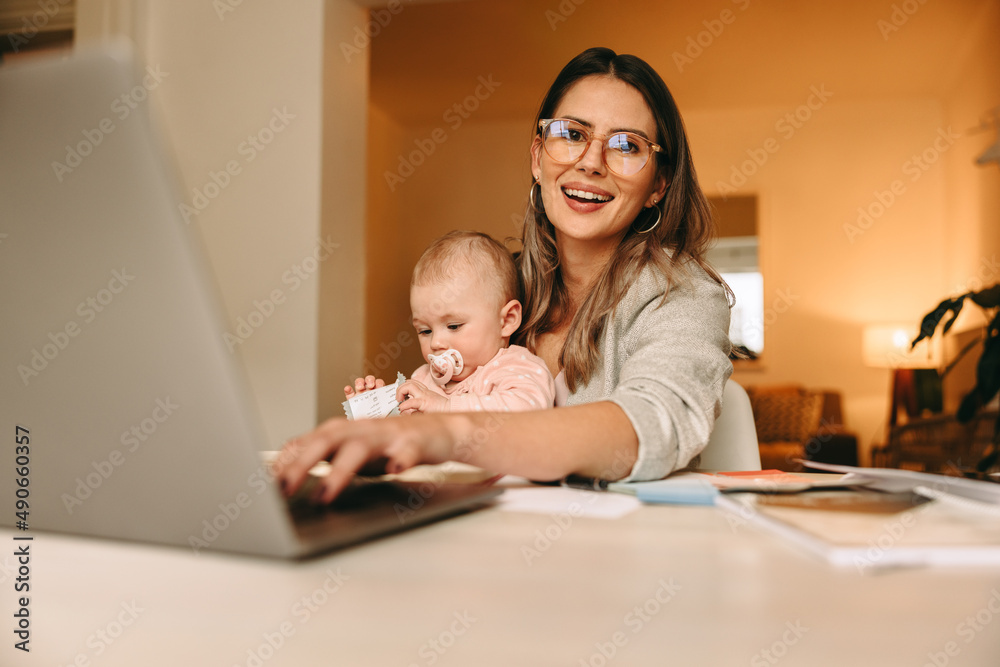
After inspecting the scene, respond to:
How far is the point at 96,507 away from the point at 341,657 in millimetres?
228

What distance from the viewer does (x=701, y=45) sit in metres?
5.33

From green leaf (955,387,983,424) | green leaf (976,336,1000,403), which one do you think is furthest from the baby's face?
green leaf (955,387,983,424)

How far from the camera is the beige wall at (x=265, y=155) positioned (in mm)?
2803

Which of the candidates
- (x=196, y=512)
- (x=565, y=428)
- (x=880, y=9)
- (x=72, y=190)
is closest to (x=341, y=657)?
(x=196, y=512)

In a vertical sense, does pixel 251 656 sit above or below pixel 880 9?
below

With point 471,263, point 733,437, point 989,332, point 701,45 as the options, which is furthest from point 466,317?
point 701,45

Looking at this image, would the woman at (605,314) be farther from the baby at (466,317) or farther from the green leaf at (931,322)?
the green leaf at (931,322)

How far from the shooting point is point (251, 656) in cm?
30

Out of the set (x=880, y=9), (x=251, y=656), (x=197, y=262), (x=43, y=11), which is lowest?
(x=251, y=656)

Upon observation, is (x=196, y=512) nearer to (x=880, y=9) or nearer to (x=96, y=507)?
(x=96, y=507)

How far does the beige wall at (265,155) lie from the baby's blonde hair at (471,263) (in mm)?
1394

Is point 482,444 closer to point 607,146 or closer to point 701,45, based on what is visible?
point 607,146

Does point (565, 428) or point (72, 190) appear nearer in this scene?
point (72, 190)

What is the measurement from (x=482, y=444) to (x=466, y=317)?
742mm
